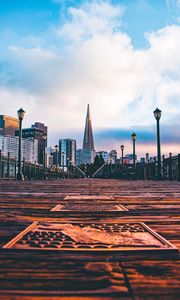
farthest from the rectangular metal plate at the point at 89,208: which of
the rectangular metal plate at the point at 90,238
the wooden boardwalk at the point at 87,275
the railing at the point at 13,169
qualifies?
the railing at the point at 13,169

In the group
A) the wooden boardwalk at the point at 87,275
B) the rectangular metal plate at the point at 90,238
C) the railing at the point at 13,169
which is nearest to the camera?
the wooden boardwalk at the point at 87,275

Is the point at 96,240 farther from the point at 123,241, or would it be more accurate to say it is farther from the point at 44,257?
the point at 44,257

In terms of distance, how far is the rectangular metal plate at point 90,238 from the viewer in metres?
2.06

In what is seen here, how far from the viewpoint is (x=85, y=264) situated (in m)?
1.71

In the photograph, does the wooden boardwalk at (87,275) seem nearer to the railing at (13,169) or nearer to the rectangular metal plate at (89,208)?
the rectangular metal plate at (89,208)

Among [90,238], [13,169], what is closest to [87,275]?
[90,238]

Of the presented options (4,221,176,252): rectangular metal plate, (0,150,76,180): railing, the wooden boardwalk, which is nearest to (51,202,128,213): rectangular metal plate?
(4,221,176,252): rectangular metal plate

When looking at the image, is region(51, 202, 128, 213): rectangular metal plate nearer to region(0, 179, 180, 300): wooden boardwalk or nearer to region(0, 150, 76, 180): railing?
region(0, 179, 180, 300): wooden boardwalk

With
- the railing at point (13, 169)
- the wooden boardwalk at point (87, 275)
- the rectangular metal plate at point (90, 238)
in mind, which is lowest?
the wooden boardwalk at point (87, 275)

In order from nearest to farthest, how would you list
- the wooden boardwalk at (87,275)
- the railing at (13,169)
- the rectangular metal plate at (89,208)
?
the wooden boardwalk at (87,275) → the rectangular metal plate at (89,208) → the railing at (13,169)

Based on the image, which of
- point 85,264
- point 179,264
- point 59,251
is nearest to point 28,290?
point 85,264

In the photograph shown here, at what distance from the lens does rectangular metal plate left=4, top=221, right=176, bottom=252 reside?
206 centimetres

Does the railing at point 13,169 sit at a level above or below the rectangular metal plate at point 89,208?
above

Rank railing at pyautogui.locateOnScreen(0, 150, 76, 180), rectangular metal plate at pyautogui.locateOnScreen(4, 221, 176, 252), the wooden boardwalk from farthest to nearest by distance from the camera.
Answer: railing at pyautogui.locateOnScreen(0, 150, 76, 180) → rectangular metal plate at pyautogui.locateOnScreen(4, 221, 176, 252) → the wooden boardwalk
